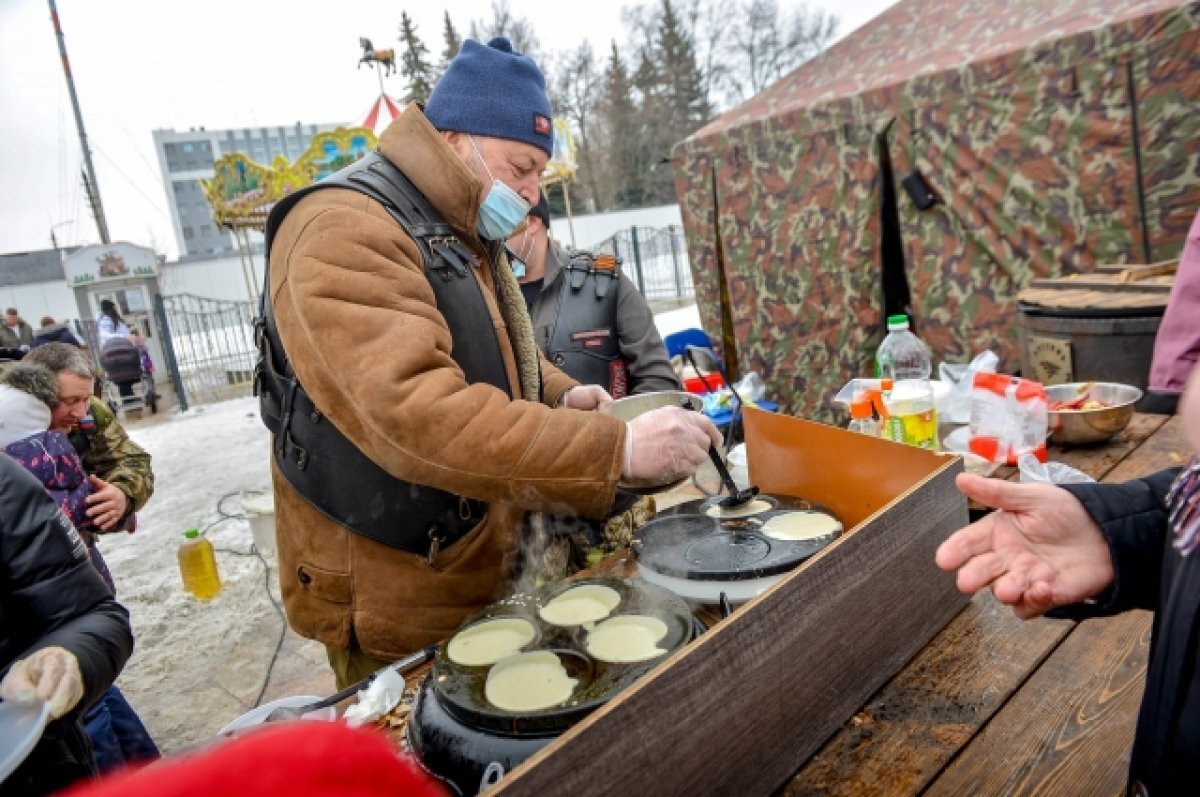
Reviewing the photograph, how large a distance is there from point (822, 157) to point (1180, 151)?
223cm

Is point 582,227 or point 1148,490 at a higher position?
point 582,227

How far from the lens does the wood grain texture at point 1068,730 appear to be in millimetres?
988

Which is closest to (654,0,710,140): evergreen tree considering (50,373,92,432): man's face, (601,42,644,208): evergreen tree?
(601,42,644,208): evergreen tree

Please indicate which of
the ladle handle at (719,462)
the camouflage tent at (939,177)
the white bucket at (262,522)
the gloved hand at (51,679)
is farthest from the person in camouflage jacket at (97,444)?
the camouflage tent at (939,177)

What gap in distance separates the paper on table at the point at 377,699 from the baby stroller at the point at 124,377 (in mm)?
11930

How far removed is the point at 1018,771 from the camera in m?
1.01

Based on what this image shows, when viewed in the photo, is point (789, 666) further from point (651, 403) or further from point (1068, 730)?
point (651, 403)

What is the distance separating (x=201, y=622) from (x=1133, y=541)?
497 cm

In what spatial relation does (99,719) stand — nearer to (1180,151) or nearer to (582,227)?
(1180,151)

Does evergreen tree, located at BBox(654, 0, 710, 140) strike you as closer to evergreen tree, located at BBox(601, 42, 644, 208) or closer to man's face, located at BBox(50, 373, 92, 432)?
evergreen tree, located at BBox(601, 42, 644, 208)

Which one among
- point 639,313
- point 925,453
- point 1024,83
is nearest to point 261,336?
point 925,453

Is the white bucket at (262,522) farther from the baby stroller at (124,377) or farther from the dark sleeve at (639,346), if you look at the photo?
the baby stroller at (124,377)

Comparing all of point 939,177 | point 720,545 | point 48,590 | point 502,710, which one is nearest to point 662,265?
point 939,177

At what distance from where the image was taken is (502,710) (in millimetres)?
1014
